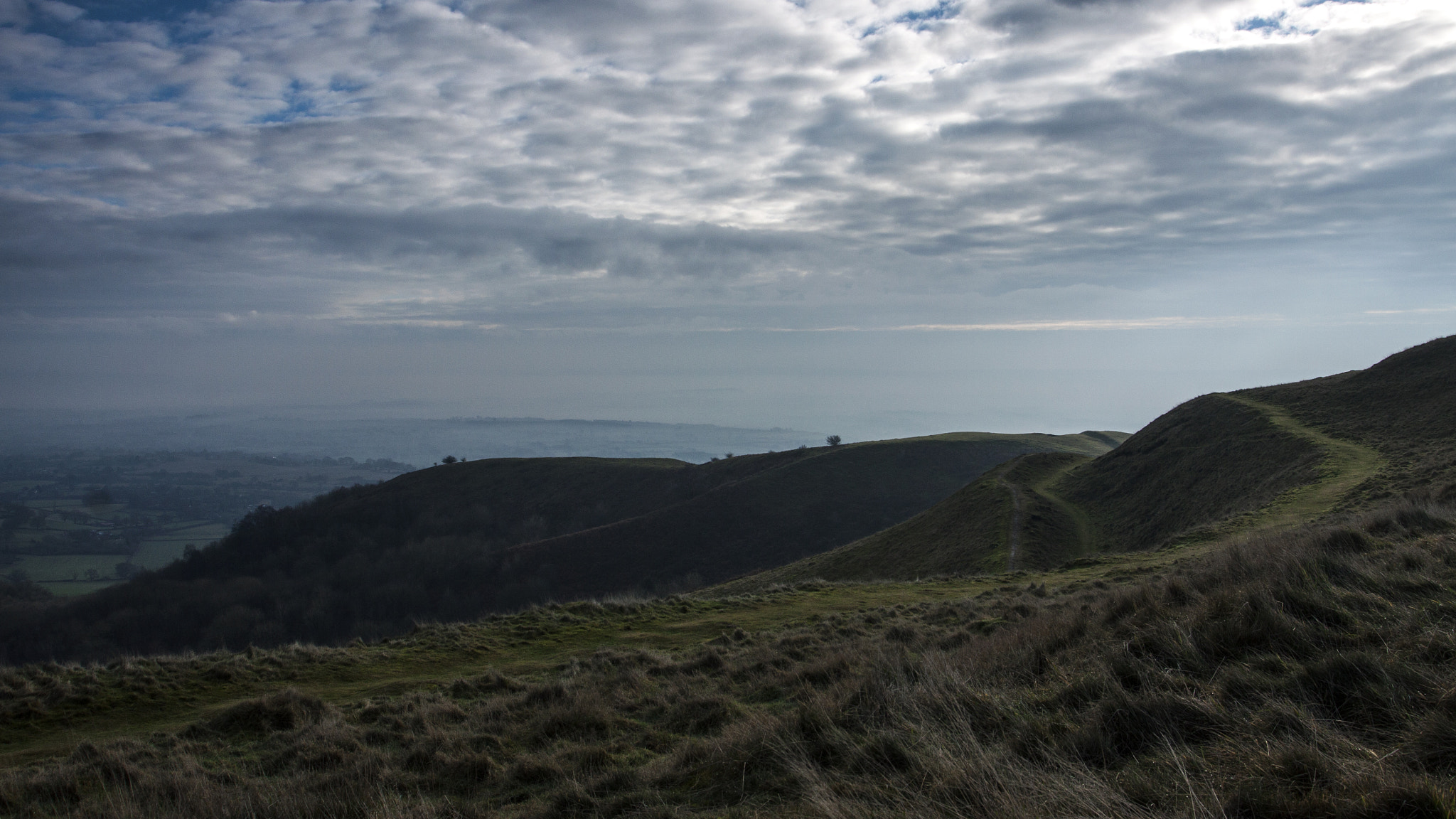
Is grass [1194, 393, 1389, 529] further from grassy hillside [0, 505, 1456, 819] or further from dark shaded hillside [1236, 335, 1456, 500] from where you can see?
grassy hillside [0, 505, 1456, 819]

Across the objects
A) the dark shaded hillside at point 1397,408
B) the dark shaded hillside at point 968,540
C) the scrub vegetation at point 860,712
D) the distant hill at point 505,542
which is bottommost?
the distant hill at point 505,542

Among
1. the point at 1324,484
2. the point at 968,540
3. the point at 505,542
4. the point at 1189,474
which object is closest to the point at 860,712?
the point at 1324,484

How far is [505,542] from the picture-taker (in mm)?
85250

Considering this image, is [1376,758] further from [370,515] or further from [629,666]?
[370,515]

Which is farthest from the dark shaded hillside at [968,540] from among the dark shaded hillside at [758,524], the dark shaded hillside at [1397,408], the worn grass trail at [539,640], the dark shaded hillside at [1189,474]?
the dark shaded hillside at [758,524]

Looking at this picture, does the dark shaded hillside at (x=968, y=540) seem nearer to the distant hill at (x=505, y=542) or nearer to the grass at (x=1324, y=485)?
the grass at (x=1324, y=485)

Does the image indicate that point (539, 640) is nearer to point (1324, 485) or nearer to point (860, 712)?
point (860, 712)

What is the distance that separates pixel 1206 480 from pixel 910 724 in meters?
37.7

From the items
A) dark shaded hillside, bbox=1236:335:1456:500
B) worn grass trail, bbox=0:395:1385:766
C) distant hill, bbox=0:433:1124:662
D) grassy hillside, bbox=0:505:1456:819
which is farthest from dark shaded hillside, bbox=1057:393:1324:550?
distant hill, bbox=0:433:1124:662

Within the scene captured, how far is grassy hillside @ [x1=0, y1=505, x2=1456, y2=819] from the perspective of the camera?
3.81m

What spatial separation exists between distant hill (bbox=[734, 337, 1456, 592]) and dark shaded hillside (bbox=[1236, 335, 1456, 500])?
3.7 inches

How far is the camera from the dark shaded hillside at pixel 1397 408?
23.4m

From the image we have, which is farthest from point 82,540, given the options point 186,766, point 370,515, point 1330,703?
point 1330,703

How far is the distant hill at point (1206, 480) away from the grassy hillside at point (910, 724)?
1887 centimetres
